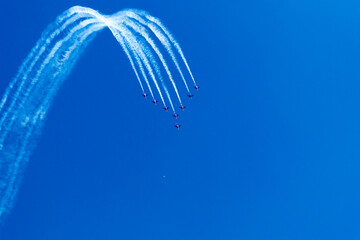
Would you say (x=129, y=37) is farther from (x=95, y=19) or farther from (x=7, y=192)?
(x=7, y=192)

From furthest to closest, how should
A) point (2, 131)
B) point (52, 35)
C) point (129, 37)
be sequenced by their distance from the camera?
point (129, 37) → point (52, 35) → point (2, 131)

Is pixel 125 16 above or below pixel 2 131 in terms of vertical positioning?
above

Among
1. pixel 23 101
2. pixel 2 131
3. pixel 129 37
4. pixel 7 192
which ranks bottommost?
pixel 7 192

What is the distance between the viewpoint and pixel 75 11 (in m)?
34.2

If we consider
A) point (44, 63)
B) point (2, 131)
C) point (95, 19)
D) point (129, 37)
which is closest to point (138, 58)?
point (129, 37)

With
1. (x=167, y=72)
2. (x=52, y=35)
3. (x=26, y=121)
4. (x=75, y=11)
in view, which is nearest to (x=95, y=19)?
(x=75, y=11)

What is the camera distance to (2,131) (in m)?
30.8

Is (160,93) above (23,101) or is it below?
above

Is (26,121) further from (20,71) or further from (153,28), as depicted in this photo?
(153,28)

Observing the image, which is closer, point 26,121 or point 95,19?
point 26,121

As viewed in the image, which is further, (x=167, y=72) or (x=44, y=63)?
(x=167, y=72)

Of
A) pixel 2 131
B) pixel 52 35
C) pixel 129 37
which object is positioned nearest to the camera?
pixel 2 131

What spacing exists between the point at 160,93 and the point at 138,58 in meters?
3.38

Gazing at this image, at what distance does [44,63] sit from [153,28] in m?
8.82
